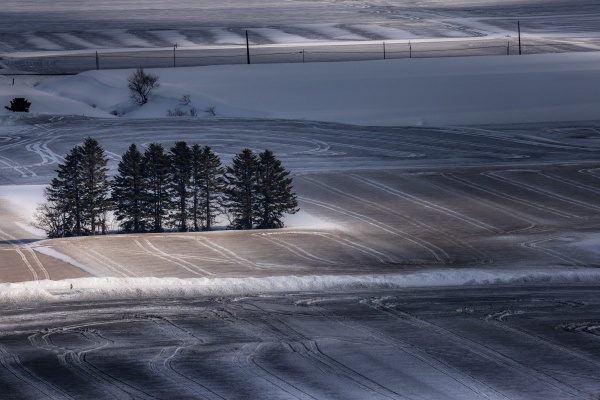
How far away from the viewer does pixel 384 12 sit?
111m

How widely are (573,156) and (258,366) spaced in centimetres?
3505

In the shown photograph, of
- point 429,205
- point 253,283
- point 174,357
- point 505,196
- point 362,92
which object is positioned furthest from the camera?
point 362,92

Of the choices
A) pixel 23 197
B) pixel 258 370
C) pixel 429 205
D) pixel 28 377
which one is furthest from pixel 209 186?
pixel 28 377

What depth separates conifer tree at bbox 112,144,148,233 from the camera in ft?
124

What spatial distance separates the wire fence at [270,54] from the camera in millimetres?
A: 79000

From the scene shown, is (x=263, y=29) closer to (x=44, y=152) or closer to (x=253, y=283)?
(x=44, y=152)

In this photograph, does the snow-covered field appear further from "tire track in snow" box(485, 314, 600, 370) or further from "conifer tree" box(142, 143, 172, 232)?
"conifer tree" box(142, 143, 172, 232)

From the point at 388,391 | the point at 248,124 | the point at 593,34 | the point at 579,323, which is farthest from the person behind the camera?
the point at 593,34

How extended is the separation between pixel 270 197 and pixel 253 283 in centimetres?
1168

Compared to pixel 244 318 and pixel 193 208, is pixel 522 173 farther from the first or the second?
pixel 244 318

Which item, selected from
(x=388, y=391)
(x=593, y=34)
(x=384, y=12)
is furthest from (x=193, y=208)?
(x=384, y=12)

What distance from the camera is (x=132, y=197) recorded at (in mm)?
37938

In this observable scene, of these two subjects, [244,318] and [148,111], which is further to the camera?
[148,111]

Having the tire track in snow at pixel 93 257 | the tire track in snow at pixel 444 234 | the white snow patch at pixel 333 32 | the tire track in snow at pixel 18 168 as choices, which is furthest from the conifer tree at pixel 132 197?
the white snow patch at pixel 333 32
